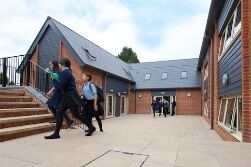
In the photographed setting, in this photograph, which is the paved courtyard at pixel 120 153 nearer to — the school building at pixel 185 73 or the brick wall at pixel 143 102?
the school building at pixel 185 73

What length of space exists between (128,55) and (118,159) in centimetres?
4655

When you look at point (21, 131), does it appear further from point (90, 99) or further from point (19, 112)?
point (90, 99)

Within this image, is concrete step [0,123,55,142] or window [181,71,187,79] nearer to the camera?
concrete step [0,123,55,142]

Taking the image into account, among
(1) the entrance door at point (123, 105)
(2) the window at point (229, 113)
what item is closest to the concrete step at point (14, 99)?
(2) the window at point (229, 113)

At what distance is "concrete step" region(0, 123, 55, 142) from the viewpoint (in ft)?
15.2

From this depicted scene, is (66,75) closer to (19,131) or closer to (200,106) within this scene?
(19,131)

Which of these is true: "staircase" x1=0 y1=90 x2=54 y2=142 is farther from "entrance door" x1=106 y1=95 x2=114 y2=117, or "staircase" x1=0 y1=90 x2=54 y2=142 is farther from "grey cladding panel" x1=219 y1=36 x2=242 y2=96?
"entrance door" x1=106 y1=95 x2=114 y2=117

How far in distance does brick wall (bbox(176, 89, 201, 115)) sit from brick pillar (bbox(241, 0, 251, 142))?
60.4 ft

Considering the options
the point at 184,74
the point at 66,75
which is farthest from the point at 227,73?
the point at 184,74

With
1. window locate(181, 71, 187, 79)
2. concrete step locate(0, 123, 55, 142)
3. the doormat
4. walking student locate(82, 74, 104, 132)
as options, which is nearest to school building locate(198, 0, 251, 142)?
the doormat

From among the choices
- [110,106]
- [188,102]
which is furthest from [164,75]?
[110,106]

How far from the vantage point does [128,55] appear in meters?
49.6

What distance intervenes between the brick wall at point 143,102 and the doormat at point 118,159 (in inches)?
822

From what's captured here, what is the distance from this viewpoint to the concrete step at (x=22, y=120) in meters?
5.15
